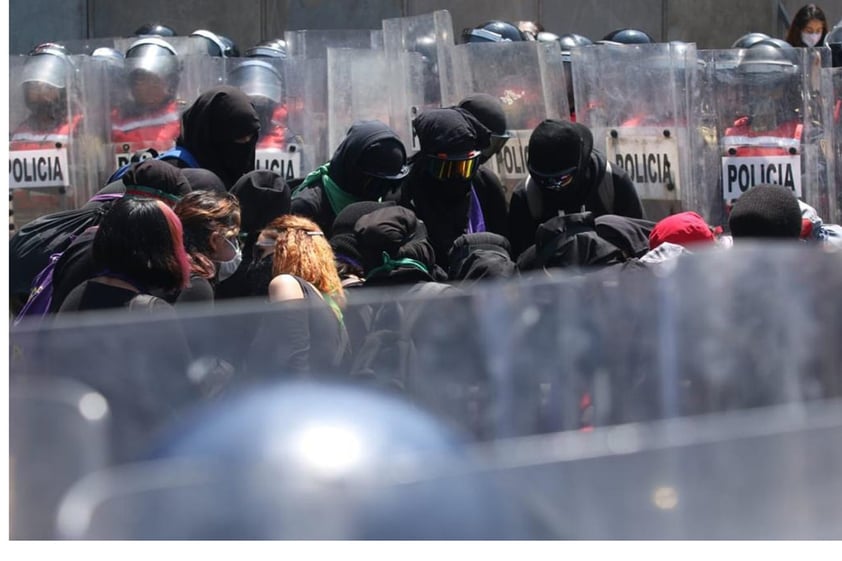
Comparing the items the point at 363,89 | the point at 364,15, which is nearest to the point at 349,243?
the point at 363,89

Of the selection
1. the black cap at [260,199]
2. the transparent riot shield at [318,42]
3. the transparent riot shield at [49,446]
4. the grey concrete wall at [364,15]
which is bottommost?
the transparent riot shield at [49,446]

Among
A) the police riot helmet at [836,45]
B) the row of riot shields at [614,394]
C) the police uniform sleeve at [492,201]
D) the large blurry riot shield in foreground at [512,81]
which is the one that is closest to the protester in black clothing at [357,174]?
A: the police uniform sleeve at [492,201]

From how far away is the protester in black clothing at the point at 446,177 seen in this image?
4.71 metres

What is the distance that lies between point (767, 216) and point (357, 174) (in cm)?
151

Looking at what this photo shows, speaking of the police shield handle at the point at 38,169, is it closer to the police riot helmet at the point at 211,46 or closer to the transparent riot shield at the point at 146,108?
the transparent riot shield at the point at 146,108

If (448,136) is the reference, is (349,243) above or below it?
below

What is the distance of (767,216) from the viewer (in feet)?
12.8

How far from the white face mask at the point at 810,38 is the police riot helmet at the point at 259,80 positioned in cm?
375

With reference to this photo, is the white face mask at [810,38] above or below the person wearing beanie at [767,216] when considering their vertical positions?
above

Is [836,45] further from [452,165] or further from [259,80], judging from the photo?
[259,80]

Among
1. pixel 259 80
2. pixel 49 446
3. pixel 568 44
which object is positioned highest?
pixel 568 44

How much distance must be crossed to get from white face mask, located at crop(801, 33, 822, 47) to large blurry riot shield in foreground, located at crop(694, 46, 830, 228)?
105 inches

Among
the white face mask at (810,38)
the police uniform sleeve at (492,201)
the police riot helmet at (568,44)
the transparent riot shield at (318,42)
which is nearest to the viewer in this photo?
the police uniform sleeve at (492,201)

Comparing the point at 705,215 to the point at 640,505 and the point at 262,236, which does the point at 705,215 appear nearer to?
the point at 262,236
